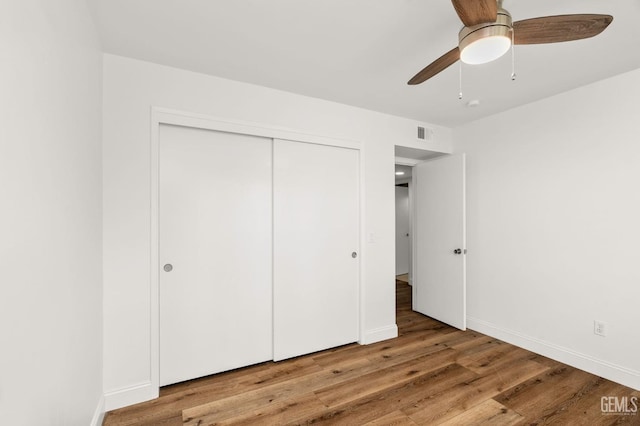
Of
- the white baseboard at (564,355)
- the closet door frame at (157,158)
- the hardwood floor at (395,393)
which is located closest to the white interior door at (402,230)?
the white baseboard at (564,355)

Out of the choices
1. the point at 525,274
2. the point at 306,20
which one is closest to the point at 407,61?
the point at 306,20

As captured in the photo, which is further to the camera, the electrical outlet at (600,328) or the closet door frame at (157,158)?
the electrical outlet at (600,328)

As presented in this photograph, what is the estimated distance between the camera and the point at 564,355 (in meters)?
2.55

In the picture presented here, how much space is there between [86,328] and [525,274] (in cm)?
361

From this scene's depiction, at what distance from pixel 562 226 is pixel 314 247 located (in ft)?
7.58

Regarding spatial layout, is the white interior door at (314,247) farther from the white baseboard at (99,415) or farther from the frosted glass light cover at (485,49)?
the frosted glass light cover at (485,49)

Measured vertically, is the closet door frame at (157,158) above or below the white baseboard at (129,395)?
above

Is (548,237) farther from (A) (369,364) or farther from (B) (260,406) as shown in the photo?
(B) (260,406)

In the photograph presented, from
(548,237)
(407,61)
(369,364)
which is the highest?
(407,61)

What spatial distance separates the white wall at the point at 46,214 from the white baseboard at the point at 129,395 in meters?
0.38

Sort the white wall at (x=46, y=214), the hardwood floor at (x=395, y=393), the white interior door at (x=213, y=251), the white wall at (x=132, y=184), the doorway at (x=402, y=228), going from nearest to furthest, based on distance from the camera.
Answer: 1. the white wall at (x=46, y=214)
2. the hardwood floor at (x=395, y=393)
3. the white wall at (x=132, y=184)
4. the white interior door at (x=213, y=251)
5. the doorway at (x=402, y=228)

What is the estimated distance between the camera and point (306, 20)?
A: 1672 mm

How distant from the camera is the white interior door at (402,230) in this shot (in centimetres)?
620

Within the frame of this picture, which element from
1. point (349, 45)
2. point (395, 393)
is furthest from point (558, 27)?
point (395, 393)
